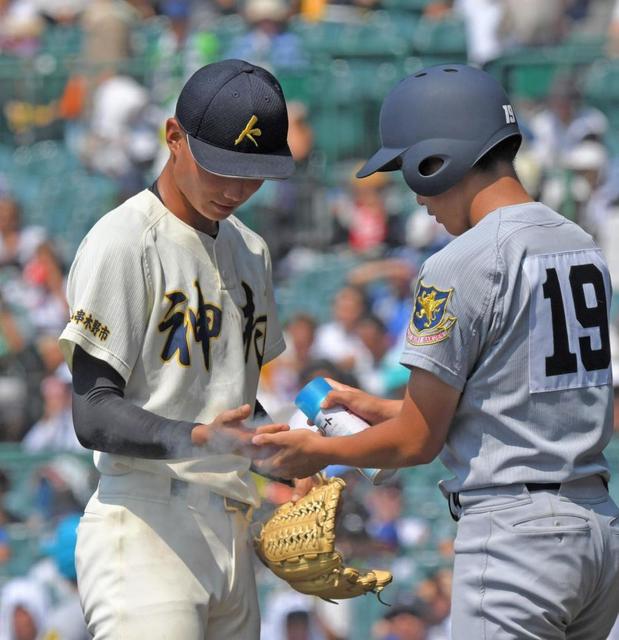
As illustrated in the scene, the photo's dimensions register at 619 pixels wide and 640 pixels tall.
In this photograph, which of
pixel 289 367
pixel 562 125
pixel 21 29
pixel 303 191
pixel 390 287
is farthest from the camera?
pixel 21 29

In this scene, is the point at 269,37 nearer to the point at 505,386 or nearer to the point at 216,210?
the point at 216,210

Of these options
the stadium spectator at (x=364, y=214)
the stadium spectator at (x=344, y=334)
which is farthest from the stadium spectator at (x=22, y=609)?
the stadium spectator at (x=364, y=214)

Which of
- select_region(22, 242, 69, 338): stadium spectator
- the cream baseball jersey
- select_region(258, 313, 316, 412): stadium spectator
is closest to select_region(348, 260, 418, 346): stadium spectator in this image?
select_region(258, 313, 316, 412): stadium spectator

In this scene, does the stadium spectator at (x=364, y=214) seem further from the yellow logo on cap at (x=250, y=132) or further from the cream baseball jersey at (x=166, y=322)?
the yellow logo on cap at (x=250, y=132)

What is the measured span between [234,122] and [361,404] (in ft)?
2.88

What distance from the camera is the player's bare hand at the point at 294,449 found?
3369 millimetres

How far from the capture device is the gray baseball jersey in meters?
3.09

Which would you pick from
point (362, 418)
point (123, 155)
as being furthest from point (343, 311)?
point (362, 418)

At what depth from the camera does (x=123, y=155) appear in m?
9.44

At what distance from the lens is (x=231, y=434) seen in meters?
3.27

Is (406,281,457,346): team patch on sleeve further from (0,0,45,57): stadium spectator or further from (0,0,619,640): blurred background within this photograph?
(0,0,45,57): stadium spectator

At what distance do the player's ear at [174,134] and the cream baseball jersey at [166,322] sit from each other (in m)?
0.16

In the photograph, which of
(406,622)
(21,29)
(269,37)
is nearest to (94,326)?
(406,622)

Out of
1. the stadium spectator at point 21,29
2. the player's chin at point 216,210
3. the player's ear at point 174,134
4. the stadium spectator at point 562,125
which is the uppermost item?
the player's ear at point 174,134
